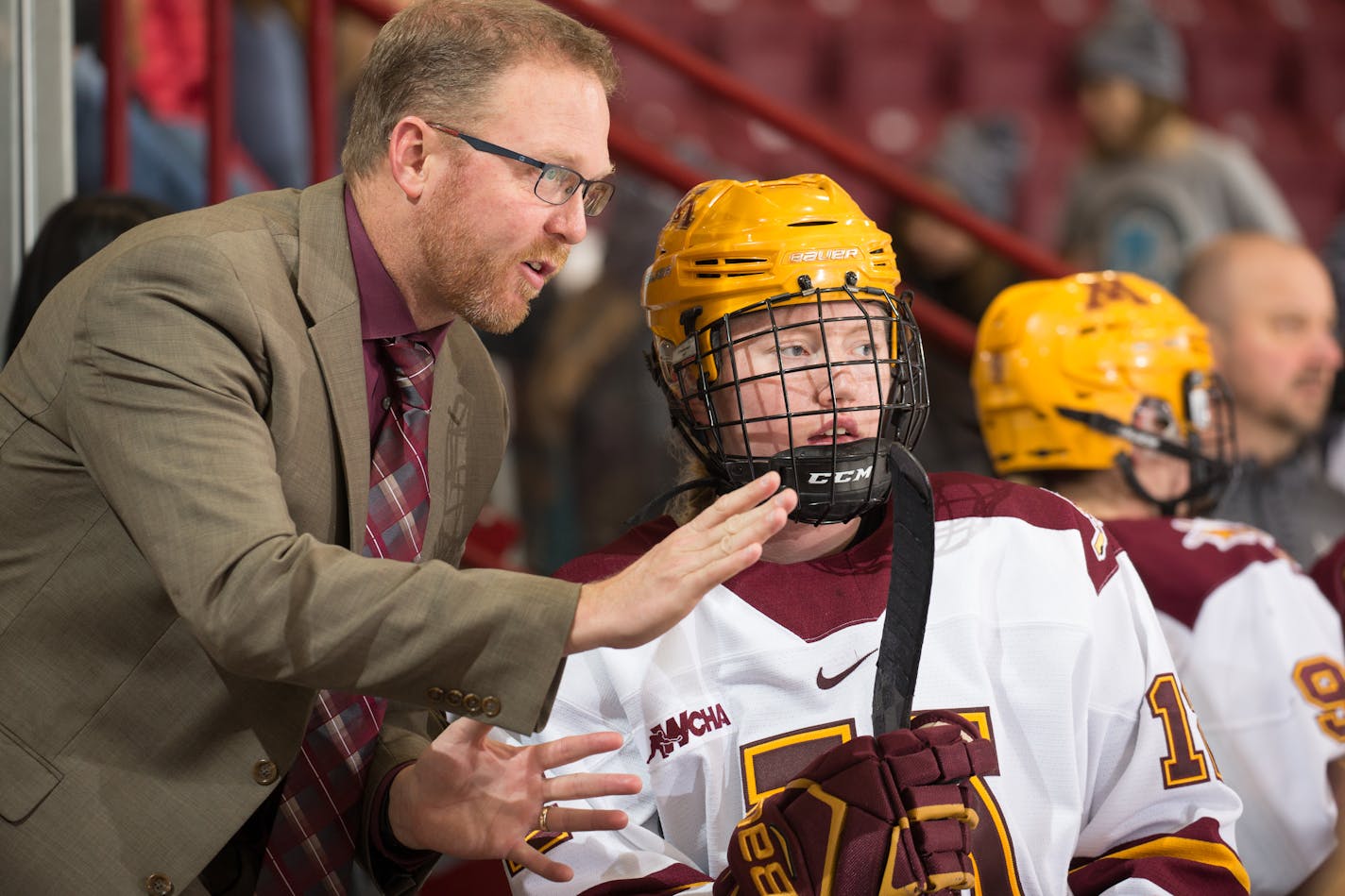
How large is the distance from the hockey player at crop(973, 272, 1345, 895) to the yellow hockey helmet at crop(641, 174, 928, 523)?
2.02ft

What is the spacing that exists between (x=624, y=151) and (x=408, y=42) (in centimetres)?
146

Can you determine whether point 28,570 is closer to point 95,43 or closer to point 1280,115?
point 95,43

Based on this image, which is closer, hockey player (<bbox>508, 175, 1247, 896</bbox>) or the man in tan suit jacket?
the man in tan suit jacket

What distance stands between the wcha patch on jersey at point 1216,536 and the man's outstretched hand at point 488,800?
1.15 m

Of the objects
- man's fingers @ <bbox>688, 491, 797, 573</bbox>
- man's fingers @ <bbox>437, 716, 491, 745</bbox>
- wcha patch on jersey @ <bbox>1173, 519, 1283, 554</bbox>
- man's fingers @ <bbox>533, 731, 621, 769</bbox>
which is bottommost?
wcha patch on jersey @ <bbox>1173, 519, 1283, 554</bbox>

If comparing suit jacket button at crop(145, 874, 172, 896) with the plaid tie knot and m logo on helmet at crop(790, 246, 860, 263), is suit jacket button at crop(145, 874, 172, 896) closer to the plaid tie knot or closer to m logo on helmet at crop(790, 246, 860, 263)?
the plaid tie knot

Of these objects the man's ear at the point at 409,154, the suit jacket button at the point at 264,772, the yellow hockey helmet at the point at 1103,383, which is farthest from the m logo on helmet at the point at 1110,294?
the suit jacket button at the point at 264,772

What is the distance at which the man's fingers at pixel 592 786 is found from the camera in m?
1.52

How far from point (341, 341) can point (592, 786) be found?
1.82 feet


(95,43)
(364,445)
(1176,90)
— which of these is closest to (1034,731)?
(364,445)

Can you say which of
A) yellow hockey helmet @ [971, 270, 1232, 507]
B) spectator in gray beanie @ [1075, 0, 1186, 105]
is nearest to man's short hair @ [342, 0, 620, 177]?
yellow hockey helmet @ [971, 270, 1232, 507]

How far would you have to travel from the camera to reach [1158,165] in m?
5.30

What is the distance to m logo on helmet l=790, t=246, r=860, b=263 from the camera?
69.6 inches

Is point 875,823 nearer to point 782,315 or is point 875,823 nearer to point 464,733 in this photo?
point 464,733
